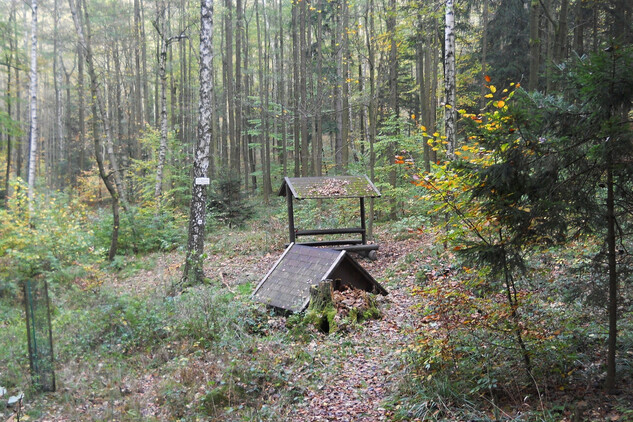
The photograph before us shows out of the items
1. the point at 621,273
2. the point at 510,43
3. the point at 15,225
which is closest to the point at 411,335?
the point at 621,273

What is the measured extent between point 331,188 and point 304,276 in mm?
4170

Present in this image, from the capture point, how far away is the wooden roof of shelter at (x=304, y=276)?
8070mm

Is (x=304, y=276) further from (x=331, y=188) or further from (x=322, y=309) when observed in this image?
(x=331, y=188)

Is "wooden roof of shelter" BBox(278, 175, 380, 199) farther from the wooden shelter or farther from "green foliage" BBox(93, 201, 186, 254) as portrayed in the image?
"green foliage" BBox(93, 201, 186, 254)

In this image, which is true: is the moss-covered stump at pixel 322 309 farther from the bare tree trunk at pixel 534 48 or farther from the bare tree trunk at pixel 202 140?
the bare tree trunk at pixel 534 48

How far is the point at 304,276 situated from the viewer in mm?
8438

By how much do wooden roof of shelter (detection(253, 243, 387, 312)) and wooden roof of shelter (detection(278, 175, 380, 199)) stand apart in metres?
2.86

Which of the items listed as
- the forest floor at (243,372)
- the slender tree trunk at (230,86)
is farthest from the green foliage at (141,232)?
the forest floor at (243,372)

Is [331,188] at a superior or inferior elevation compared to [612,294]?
superior

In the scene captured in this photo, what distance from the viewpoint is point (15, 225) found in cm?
1229

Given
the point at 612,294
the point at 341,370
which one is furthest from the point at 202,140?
the point at 612,294

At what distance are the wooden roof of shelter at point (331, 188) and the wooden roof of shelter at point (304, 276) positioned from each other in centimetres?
286

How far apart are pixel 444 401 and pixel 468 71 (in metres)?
21.4

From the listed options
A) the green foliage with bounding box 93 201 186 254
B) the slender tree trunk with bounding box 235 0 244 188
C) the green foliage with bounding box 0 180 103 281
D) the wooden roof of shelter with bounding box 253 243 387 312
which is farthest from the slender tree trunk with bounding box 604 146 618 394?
the slender tree trunk with bounding box 235 0 244 188
